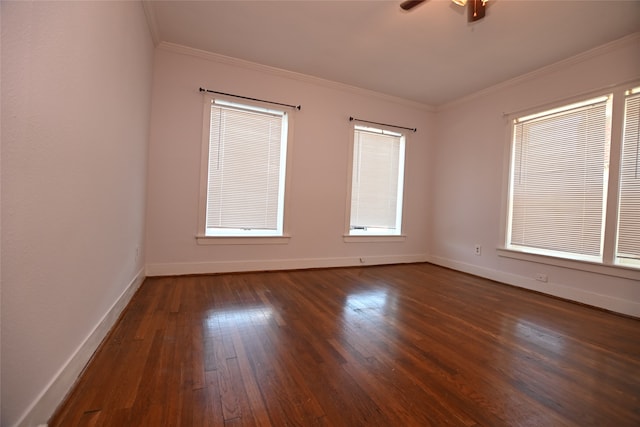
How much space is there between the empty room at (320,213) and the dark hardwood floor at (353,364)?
0.02 m

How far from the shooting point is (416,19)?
8.48 ft

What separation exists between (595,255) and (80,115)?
4566 mm

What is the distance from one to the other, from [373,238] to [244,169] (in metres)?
2.32

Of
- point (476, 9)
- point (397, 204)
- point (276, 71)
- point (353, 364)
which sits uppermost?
point (276, 71)

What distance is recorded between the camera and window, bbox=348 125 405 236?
439cm

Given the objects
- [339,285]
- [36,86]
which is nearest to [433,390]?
[339,285]

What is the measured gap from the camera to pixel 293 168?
388 centimetres

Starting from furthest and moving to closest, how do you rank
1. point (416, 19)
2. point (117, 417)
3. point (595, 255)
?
point (595, 255) < point (416, 19) < point (117, 417)

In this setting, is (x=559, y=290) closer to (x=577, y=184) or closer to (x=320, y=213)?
(x=577, y=184)

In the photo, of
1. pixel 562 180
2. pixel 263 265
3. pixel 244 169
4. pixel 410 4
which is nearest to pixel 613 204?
pixel 562 180

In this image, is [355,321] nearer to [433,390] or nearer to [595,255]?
[433,390]

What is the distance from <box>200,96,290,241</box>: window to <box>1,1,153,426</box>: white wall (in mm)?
1461

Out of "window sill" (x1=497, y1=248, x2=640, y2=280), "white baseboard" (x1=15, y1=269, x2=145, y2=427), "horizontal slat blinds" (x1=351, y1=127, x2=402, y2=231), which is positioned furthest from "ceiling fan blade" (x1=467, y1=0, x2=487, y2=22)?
"white baseboard" (x1=15, y1=269, x2=145, y2=427)

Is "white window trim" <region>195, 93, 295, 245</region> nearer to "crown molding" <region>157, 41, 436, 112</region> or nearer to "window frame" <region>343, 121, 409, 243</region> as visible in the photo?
"crown molding" <region>157, 41, 436, 112</region>
